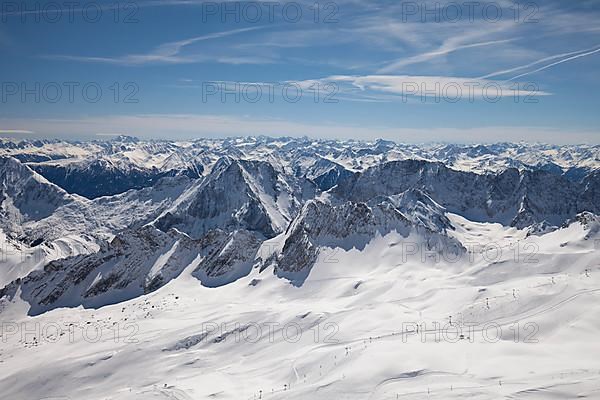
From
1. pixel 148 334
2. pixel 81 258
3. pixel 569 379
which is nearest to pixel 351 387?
pixel 569 379

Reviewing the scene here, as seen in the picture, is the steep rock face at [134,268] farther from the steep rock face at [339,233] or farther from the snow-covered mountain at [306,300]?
the steep rock face at [339,233]

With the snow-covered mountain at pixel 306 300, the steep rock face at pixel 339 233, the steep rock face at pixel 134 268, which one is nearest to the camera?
the snow-covered mountain at pixel 306 300

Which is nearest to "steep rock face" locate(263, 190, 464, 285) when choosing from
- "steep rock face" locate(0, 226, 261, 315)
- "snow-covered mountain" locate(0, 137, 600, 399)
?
"snow-covered mountain" locate(0, 137, 600, 399)

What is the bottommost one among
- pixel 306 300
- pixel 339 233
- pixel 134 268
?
pixel 134 268

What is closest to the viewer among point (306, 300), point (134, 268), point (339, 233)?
point (306, 300)

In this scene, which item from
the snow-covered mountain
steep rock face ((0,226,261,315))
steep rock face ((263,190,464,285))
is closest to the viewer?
the snow-covered mountain

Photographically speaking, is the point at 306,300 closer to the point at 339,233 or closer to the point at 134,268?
the point at 339,233

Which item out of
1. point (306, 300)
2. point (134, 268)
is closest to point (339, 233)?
point (306, 300)

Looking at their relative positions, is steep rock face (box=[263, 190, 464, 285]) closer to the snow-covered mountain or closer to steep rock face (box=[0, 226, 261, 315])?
the snow-covered mountain

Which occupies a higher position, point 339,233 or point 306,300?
point 339,233

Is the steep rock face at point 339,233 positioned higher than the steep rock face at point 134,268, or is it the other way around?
the steep rock face at point 339,233

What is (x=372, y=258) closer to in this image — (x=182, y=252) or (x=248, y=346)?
Answer: (x=248, y=346)

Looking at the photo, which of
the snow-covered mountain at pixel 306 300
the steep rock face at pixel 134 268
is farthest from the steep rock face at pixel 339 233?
the steep rock face at pixel 134 268
